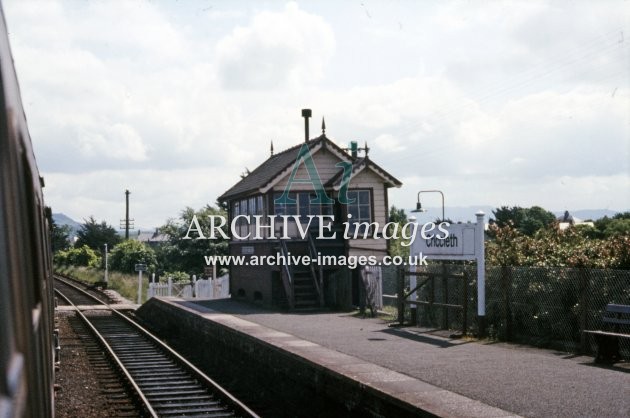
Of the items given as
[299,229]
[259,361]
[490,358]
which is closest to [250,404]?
[259,361]

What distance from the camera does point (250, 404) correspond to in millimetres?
12336

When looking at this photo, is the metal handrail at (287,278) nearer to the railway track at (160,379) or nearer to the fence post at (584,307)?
the railway track at (160,379)

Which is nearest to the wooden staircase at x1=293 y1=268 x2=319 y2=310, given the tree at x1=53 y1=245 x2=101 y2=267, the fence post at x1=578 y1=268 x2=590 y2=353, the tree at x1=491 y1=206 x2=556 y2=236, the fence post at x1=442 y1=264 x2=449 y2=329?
the fence post at x1=442 y1=264 x2=449 y2=329

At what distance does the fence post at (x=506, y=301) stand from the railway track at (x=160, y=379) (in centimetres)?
561

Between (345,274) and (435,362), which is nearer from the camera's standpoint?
(435,362)

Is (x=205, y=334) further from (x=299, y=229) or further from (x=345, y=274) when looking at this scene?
(x=299, y=229)

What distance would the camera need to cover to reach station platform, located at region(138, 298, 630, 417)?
8.82 metres

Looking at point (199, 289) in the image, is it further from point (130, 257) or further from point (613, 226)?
point (613, 226)

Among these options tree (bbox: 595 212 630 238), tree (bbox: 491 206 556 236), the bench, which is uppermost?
tree (bbox: 491 206 556 236)

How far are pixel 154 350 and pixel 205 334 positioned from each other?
1340mm

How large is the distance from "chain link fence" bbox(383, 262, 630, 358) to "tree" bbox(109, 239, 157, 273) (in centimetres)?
3962

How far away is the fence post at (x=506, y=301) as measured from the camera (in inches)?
587

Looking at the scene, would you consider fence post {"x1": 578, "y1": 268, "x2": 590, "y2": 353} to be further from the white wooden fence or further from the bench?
the white wooden fence

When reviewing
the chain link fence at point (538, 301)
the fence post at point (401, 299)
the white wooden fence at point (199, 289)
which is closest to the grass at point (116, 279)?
the white wooden fence at point (199, 289)
